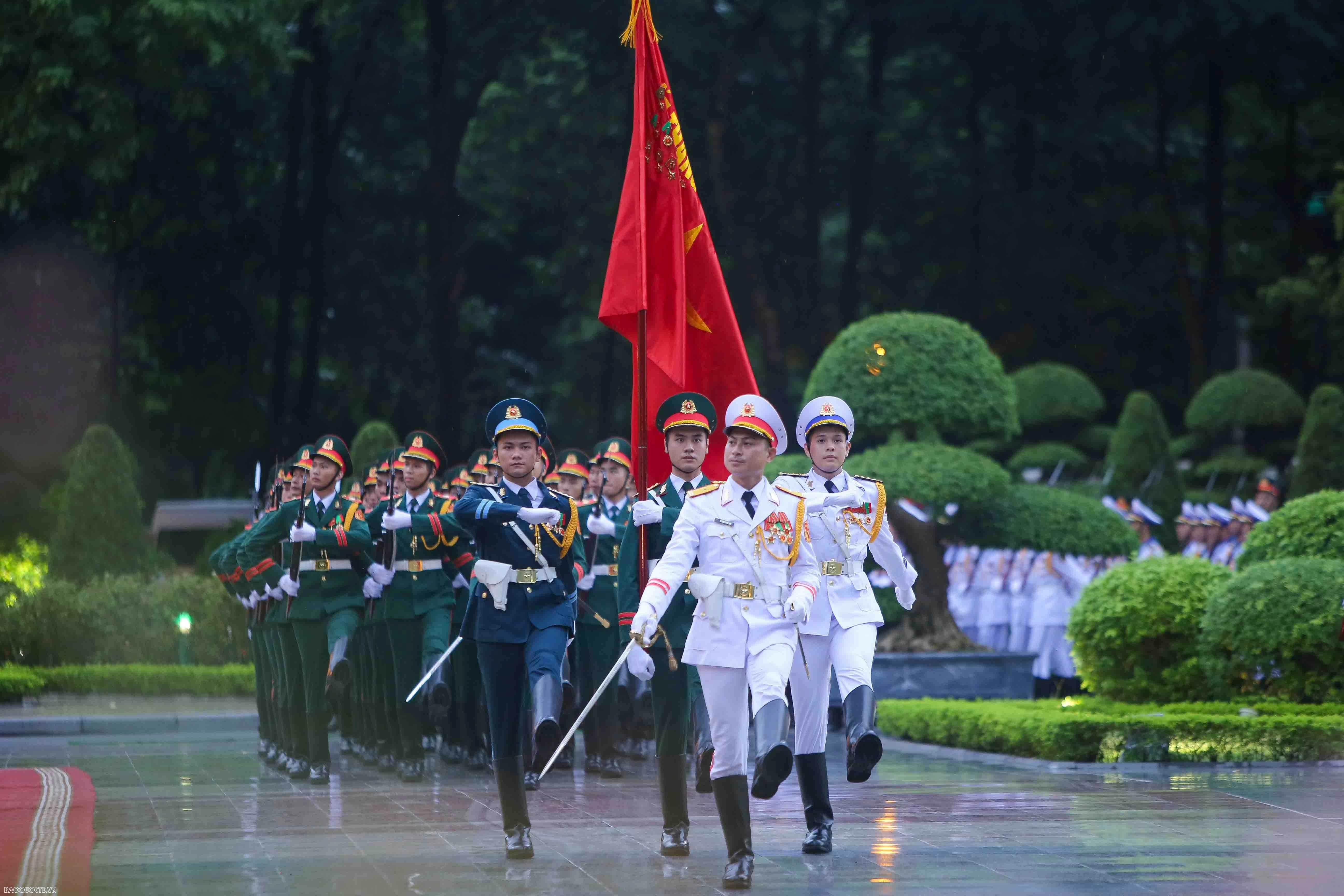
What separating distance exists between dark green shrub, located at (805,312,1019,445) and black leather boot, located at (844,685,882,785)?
29.0 feet

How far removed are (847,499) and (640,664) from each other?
4.13ft

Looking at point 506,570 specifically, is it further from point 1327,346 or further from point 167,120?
point 1327,346

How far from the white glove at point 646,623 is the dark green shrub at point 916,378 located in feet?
32.2

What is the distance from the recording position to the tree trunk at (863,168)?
1309 inches

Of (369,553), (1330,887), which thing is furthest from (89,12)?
(1330,887)

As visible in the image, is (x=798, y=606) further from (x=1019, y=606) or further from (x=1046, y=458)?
(x=1046, y=458)

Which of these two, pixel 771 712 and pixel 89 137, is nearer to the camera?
pixel 771 712

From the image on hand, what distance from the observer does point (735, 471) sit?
26.7 feet

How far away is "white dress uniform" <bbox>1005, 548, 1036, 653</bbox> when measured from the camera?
20.5 m

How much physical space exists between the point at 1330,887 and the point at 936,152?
30.7m

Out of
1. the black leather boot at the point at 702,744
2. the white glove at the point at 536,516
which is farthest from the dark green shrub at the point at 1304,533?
the white glove at the point at 536,516

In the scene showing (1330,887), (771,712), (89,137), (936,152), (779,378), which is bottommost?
(1330,887)

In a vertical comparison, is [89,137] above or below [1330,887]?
above

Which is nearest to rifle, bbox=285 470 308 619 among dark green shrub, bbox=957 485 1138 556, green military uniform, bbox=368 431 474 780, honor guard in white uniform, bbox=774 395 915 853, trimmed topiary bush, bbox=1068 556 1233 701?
green military uniform, bbox=368 431 474 780
